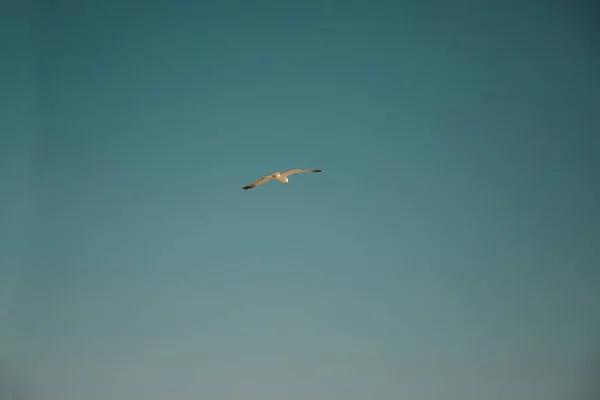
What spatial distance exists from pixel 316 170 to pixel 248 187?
2832mm

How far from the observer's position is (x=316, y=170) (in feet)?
120

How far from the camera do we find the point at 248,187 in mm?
36781

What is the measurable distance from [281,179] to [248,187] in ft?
5.61

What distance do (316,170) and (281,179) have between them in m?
1.69

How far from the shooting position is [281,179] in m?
35.8
